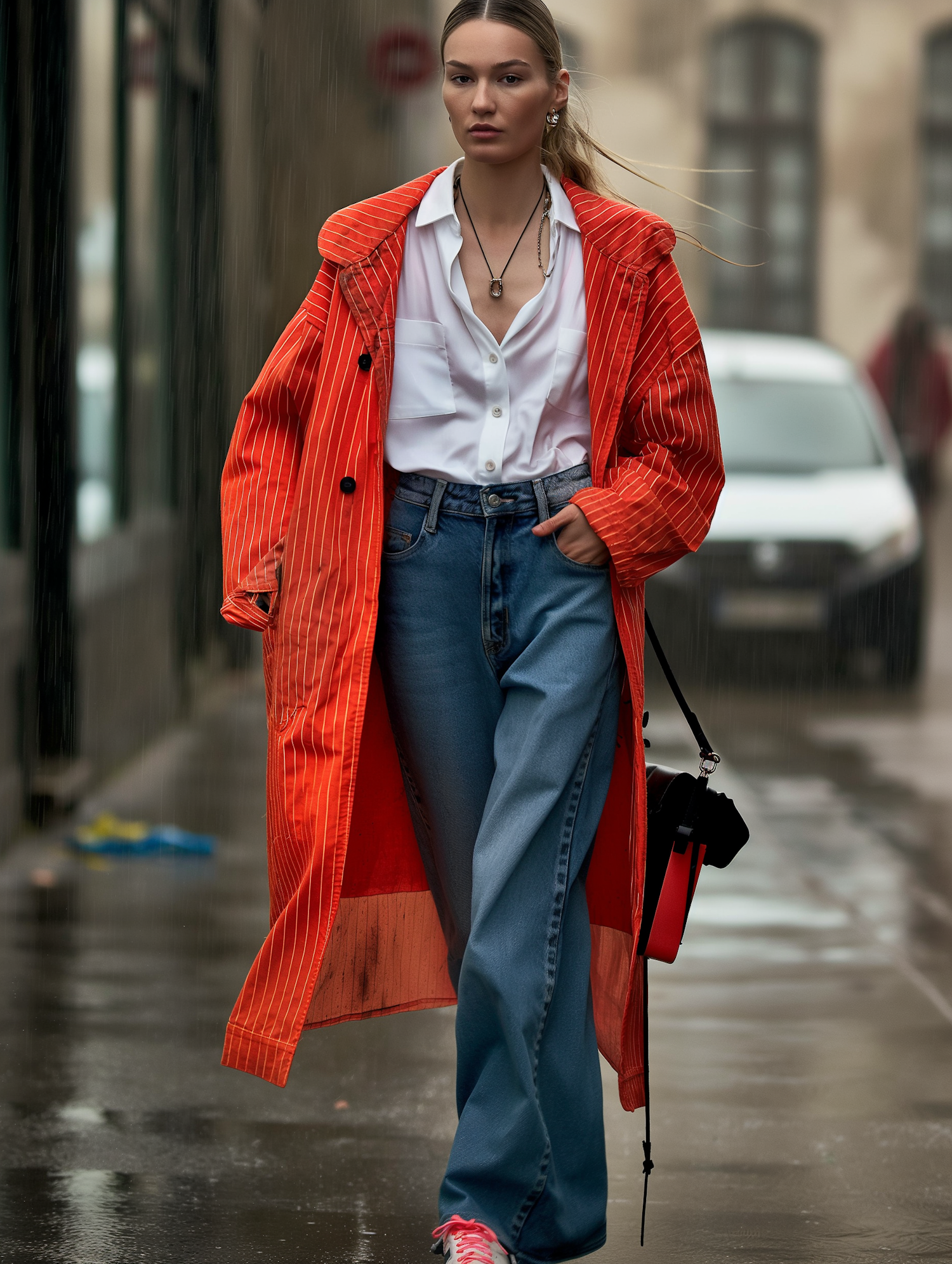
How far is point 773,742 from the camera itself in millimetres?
9367

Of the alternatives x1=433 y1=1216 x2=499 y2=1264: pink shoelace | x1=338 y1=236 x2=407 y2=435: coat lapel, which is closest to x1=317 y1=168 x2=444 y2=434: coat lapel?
x1=338 y1=236 x2=407 y2=435: coat lapel

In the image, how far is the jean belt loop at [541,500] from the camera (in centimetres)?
317

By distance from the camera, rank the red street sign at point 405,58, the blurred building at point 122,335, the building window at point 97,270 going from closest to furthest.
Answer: the blurred building at point 122,335, the building window at point 97,270, the red street sign at point 405,58

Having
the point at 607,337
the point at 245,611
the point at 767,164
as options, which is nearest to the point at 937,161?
the point at 767,164

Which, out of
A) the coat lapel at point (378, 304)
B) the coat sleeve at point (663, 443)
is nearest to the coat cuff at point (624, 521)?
the coat sleeve at point (663, 443)

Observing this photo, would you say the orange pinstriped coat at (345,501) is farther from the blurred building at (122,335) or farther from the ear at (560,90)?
the blurred building at (122,335)

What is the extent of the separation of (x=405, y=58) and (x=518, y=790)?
47.1 ft

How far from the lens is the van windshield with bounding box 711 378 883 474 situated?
12172mm

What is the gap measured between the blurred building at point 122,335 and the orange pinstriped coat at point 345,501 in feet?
11.8

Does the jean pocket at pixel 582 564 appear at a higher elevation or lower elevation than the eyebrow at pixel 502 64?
lower

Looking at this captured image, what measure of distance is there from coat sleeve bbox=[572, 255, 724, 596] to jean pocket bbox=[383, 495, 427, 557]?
24 centimetres

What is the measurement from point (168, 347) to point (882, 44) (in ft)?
59.1

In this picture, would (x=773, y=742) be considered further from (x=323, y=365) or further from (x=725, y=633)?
(x=323, y=365)

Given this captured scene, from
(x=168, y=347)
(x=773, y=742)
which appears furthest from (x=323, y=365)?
(x=168, y=347)
